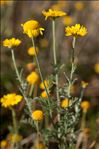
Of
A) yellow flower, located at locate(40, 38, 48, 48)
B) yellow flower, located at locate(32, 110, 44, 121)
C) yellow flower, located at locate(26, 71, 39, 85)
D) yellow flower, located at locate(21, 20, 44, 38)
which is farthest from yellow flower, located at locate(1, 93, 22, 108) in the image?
yellow flower, located at locate(40, 38, 48, 48)

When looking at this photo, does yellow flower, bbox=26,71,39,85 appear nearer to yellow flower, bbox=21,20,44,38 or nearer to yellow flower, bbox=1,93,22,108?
yellow flower, bbox=1,93,22,108

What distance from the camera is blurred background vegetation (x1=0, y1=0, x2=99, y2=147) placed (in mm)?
3775

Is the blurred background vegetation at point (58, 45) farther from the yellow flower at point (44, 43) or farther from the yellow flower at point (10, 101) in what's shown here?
the yellow flower at point (10, 101)

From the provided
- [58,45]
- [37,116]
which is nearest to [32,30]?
[37,116]

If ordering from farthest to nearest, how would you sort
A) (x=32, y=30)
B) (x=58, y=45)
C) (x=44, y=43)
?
(x=58, y=45) → (x=44, y=43) → (x=32, y=30)

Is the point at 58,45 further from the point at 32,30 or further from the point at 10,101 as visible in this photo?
the point at 32,30

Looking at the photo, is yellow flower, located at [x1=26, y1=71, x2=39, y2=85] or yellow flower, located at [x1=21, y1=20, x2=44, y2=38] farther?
yellow flower, located at [x1=26, y1=71, x2=39, y2=85]

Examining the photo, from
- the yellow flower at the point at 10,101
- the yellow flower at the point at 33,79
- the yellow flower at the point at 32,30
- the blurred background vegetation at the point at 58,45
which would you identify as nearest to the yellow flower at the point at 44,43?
the blurred background vegetation at the point at 58,45

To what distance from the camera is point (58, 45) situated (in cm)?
452

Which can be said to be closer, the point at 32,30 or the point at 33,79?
the point at 32,30

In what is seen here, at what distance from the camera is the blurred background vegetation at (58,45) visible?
3.78 m

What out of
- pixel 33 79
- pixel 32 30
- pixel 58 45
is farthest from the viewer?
pixel 58 45

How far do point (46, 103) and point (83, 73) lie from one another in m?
2.20

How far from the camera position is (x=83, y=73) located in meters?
4.20
